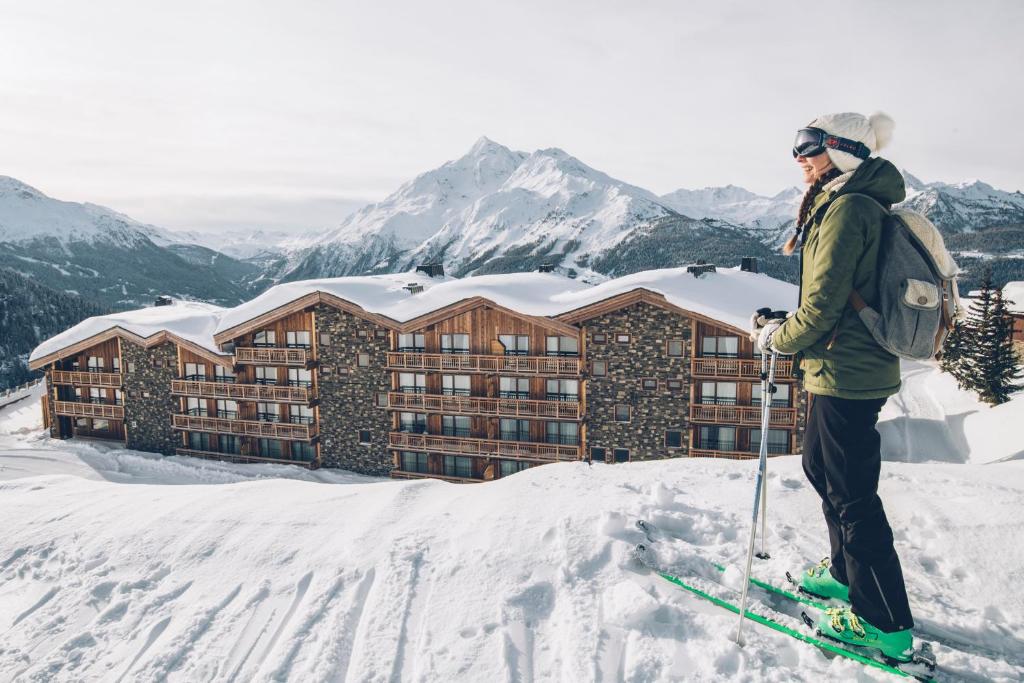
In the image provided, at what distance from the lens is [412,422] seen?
88.0 feet

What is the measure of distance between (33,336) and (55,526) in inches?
4731

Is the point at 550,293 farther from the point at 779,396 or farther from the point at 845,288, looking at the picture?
the point at 845,288

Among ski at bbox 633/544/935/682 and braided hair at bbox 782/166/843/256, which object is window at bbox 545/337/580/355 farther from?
braided hair at bbox 782/166/843/256

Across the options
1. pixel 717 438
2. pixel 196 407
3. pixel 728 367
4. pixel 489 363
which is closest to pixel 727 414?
pixel 717 438

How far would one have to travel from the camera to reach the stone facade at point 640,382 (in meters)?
22.7

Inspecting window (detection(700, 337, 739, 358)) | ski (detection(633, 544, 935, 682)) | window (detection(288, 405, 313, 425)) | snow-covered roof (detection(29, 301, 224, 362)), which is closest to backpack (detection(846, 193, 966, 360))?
ski (detection(633, 544, 935, 682))

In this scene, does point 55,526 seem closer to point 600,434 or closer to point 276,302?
point 600,434

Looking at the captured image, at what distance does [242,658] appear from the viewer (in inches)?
165

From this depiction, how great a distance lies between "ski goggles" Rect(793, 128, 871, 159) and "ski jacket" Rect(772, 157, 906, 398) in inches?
3.6

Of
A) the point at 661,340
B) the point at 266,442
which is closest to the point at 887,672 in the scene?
the point at 661,340

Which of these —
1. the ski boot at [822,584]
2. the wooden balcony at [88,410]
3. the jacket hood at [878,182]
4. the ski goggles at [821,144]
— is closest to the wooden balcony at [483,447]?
the wooden balcony at [88,410]

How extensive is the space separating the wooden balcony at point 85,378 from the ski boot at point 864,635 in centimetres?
3504

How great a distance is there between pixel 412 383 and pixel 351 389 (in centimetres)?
300

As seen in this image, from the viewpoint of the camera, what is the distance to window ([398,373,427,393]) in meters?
26.2
